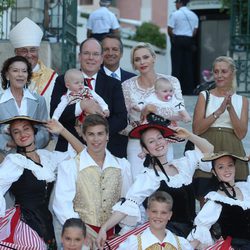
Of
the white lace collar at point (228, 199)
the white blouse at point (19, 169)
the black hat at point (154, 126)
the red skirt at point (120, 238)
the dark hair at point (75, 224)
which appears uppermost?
the black hat at point (154, 126)

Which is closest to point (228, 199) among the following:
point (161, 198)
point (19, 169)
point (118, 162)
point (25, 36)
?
point (161, 198)

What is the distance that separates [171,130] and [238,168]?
772 millimetres

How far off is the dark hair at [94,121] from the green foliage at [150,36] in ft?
58.2

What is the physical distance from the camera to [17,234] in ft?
20.2

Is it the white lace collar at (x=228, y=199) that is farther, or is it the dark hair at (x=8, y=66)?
the dark hair at (x=8, y=66)

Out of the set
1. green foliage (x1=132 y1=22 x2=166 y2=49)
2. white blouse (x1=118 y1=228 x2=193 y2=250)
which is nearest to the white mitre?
white blouse (x1=118 y1=228 x2=193 y2=250)

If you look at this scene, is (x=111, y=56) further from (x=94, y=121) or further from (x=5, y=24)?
(x=5, y=24)

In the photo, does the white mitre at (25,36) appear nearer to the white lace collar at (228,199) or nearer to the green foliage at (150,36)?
the white lace collar at (228,199)

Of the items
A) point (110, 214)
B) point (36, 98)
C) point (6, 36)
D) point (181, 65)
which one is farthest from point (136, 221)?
point (181, 65)

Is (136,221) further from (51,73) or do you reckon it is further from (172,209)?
(51,73)

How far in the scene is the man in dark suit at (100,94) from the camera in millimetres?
6762

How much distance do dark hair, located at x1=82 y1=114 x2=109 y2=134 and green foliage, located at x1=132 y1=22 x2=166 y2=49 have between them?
17.7 metres

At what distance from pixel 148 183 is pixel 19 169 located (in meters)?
0.94

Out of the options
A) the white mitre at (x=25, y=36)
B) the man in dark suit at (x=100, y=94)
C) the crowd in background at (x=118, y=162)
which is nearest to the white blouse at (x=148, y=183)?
the crowd in background at (x=118, y=162)
